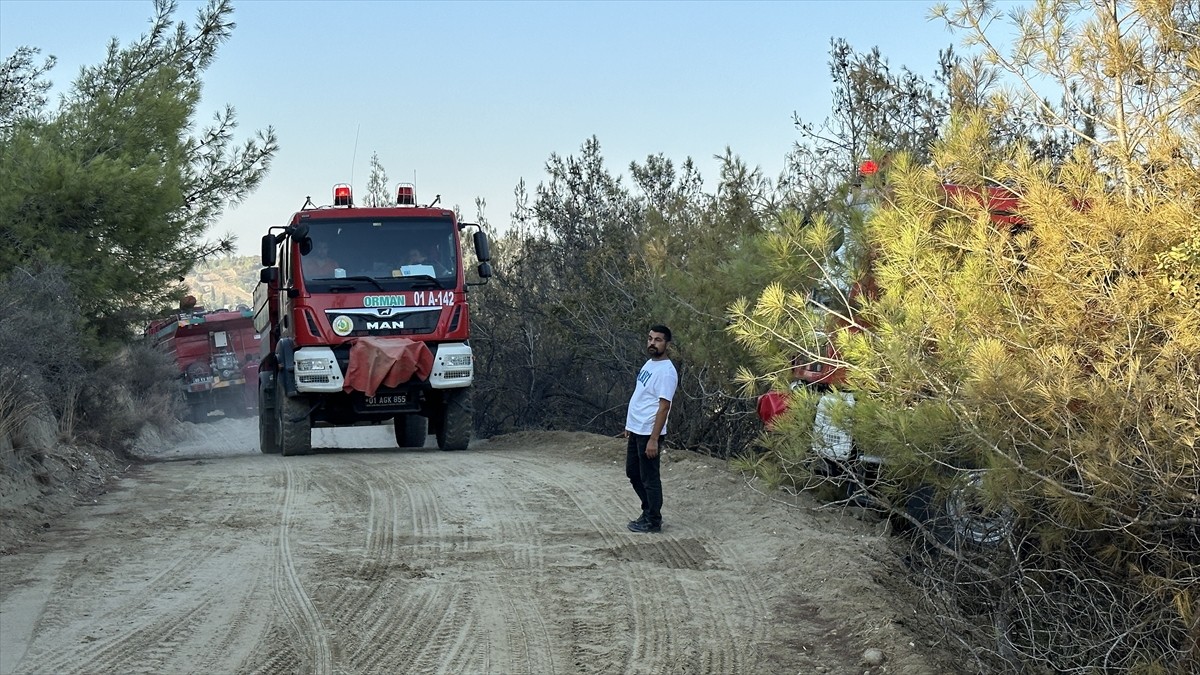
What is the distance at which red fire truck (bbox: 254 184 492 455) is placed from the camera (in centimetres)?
1477

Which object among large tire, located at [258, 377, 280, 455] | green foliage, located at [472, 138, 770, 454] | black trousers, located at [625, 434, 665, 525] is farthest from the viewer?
large tire, located at [258, 377, 280, 455]

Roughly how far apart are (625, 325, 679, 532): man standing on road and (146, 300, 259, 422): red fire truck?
73.5 ft

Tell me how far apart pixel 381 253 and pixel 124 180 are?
3623 mm

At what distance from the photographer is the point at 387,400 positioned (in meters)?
15.5

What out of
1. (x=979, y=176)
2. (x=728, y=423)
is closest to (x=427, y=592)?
(x=979, y=176)

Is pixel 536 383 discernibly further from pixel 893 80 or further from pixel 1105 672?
pixel 1105 672

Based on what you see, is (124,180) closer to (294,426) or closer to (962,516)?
(294,426)

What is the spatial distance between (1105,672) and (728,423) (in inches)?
326

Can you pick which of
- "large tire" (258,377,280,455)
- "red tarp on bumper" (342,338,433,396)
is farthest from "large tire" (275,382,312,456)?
"large tire" (258,377,280,455)

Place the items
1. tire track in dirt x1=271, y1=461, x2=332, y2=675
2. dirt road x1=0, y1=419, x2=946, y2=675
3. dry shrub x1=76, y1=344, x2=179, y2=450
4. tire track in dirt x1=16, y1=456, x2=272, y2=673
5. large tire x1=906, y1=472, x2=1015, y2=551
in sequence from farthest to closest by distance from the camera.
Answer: dry shrub x1=76, y1=344, x2=179, y2=450 < large tire x1=906, y1=472, x2=1015, y2=551 < dirt road x1=0, y1=419, x2=946, y2=675 < tire track in dirt x1=271, y1=461, x2=332, y2=675 < tire track in dirt x1=16, y1=456, x2=272, y2=673

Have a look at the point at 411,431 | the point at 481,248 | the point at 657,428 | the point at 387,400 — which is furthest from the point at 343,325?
the point at 657,428

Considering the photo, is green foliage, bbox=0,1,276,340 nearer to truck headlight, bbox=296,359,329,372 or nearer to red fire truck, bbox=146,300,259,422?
truck headlight, bbox=296,359,329,372

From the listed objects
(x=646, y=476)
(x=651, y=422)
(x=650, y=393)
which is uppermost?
(x=650, y=393)

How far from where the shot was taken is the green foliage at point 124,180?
15367mm
